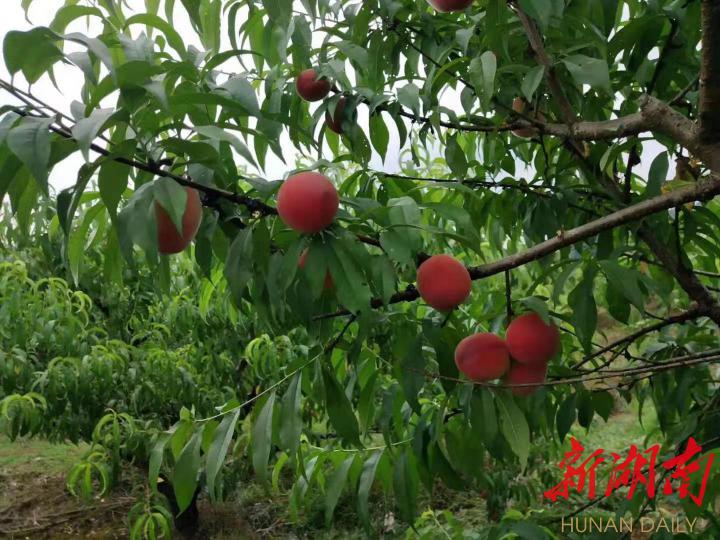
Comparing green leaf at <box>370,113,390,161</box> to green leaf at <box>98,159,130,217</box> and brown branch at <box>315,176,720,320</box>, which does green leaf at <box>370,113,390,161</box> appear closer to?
brown branch at <box>315,176,720,320</box>

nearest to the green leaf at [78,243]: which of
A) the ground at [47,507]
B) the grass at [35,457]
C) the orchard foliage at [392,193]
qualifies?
the orchard foliage at [392,193]

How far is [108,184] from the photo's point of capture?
19.3 inches

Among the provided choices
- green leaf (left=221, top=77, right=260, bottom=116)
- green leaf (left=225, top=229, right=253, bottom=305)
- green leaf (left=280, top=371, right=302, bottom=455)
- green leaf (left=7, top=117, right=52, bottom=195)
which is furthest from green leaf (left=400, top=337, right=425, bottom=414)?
green leaf (left=7, top=117, right=52, bottom=195)

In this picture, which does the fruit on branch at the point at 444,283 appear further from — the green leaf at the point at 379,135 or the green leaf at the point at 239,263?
the green leaf at the point at 379,135

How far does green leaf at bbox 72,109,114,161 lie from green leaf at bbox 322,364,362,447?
399mm

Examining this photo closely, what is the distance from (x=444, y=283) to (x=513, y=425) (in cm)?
18

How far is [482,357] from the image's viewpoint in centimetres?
72

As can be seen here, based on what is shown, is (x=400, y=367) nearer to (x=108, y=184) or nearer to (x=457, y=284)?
(x=457, y=284)

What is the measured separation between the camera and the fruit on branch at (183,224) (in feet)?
1.83

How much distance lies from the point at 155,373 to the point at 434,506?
1.53 m

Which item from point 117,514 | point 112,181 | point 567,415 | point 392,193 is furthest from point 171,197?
point 117,514

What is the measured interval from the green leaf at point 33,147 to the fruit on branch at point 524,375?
52 centimetres

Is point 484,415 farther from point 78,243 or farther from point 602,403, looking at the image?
point 78,243

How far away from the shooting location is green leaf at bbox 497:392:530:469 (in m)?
0.72
